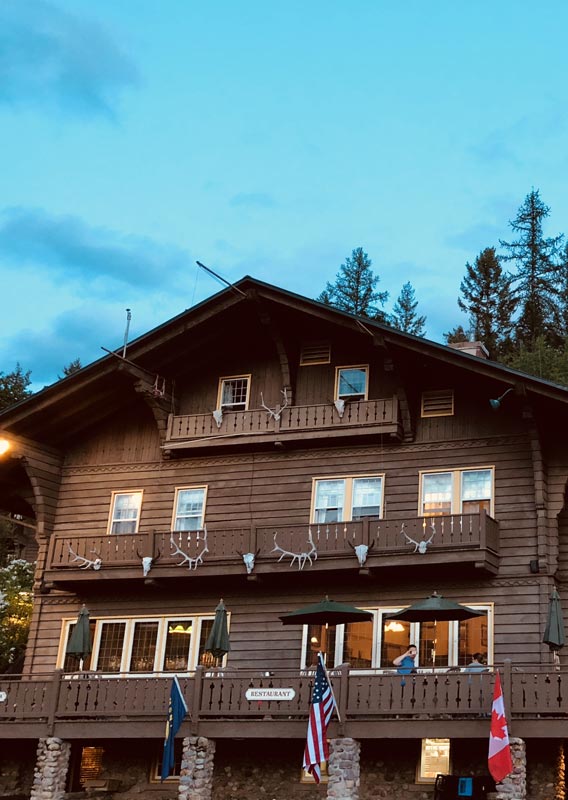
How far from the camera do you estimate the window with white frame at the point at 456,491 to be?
29.9 metres

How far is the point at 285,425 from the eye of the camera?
32.0 meters

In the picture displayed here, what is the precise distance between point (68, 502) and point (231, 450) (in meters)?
5.74

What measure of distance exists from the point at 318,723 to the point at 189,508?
10197mm

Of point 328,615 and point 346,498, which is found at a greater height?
point 346,498

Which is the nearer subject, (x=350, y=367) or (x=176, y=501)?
(x=350, y=367)

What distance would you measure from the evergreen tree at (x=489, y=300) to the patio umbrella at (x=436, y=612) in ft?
140

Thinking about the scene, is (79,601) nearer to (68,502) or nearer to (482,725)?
(68,502)

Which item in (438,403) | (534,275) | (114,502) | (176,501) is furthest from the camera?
(534,275)

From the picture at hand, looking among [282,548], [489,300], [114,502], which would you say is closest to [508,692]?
[282,548]

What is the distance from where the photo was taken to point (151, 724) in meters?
27.5

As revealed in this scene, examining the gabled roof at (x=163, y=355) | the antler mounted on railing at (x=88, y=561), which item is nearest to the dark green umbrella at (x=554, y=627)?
the gabled roof at (x=163, y=355)

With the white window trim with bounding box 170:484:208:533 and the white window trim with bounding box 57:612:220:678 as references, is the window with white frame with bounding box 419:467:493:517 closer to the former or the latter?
the white window trim with bounding box 57:612:220:678

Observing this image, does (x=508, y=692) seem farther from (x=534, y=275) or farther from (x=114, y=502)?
(x=534, y=275)

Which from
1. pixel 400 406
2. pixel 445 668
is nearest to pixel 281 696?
pixel 445 668
